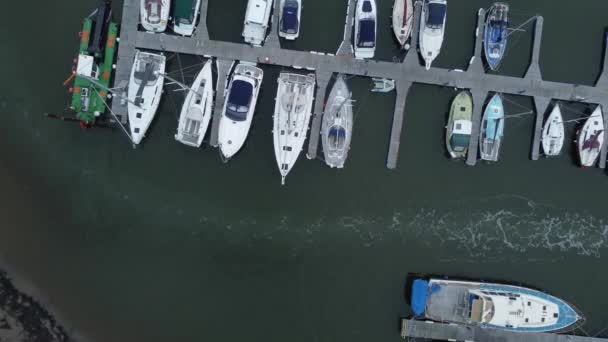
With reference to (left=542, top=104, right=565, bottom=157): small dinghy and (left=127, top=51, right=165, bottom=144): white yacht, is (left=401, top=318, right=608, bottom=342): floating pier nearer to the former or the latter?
(left=542, top=104, right=565, bottom=157): small dinghy

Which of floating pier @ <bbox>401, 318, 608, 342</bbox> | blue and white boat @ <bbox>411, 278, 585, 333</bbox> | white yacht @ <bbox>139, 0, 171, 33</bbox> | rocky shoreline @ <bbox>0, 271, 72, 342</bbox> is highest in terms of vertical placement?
white yacht @ <bbox>139, 0, 171, 33</bbox>

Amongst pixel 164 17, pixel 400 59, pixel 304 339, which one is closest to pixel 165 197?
pixel 164 17

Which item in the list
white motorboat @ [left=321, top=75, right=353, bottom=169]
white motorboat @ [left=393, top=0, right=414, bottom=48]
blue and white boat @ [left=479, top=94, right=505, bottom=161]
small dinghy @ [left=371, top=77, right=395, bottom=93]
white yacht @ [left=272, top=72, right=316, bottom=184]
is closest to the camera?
white yacht @ [left=272, top=72, right=316, bottom=184]

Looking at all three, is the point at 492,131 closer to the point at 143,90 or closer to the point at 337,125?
the point at 337,125

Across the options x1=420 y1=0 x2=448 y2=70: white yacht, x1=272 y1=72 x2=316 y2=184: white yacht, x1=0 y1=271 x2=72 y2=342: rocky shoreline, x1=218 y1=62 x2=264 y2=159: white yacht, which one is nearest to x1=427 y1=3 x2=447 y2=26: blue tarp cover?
x1=420 y1=0 x2=448 y2=70: white yacht

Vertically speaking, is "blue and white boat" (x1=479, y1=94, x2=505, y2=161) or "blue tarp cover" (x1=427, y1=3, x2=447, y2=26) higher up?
"blue tarp cover" (x1=427, y1=3, x2=447, y2=26)

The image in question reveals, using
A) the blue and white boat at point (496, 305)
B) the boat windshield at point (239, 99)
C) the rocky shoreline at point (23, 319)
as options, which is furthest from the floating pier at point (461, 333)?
the rocky shoreline at point (23, 319)

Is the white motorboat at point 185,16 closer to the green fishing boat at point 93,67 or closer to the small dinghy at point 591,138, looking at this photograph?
the green fishing boat at point 93,67

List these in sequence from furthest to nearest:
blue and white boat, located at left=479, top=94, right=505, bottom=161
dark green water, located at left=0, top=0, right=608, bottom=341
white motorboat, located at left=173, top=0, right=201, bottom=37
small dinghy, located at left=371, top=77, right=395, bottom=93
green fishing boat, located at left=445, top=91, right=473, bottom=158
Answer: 1. blue and white boat, located at left=479, top=94, right=505, bottom=161
2. small dinghy, located at left=371, top=77, right=395, bottom=93
3. dark green water, located at left=0, top=0, right=608, bottom=341
4. green fishing boat, located at left=445, top=91, right=473, bottom=158
5. white motorboat, located at left=173, top=0, right=201, bottom=37
